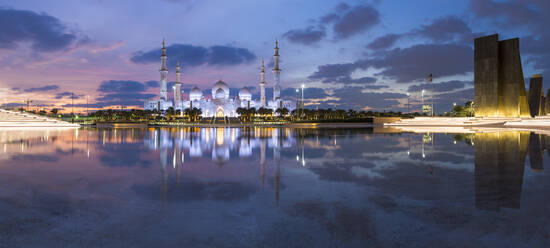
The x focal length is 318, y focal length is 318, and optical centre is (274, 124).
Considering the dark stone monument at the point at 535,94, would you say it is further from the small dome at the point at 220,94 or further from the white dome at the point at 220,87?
the white dome at the point at 220,87

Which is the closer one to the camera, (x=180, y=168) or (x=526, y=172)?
(x=526, y=172)

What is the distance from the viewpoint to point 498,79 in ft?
158

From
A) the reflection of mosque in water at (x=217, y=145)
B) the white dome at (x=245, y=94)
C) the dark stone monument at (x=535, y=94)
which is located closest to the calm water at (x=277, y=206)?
the reflection of mosque in water at (x=217, y=145)

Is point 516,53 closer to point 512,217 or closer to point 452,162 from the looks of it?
point 452,162

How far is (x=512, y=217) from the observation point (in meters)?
4.15

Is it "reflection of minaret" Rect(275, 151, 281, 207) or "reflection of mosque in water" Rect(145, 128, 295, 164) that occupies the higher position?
"reflection of mosque in water" Rect(145, 128, 295, 164)

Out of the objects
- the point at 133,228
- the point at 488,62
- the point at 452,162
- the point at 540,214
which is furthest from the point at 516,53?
the point at 133,228

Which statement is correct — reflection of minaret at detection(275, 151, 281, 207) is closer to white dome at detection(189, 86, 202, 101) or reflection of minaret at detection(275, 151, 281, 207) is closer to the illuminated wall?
the illuminated wall

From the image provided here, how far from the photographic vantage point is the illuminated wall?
4656 centimetres

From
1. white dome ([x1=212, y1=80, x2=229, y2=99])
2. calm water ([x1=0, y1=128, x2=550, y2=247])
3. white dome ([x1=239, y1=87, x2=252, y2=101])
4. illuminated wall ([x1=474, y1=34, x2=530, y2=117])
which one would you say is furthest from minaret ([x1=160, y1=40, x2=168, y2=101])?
calm water ([x1=0, y1=128, x2=550, y2=247])

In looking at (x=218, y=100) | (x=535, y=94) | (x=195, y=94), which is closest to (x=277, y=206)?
(x=535, y=94)

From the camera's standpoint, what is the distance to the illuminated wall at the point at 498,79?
46.6 metres

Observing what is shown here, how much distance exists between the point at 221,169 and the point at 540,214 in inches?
250

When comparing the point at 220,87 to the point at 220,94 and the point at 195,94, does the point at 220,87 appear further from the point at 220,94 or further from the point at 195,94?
the point at 195,94
